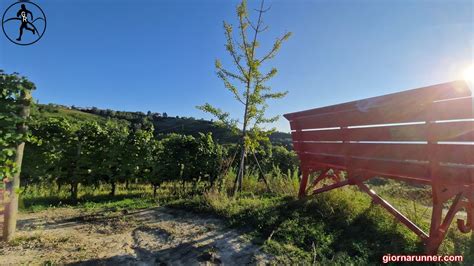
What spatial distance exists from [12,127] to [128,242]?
1.87 metres

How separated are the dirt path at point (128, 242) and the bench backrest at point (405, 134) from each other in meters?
1.77

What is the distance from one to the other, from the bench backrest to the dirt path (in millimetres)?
1766

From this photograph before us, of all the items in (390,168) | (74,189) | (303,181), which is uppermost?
(390,168)

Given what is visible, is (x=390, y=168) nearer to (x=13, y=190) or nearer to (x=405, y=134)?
(x=405, y=134)

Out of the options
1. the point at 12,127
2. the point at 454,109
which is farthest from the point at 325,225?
the point at 12,127

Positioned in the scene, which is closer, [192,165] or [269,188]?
[269,188]

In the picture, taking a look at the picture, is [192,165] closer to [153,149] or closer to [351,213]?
[153,149]

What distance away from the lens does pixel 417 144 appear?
3016mm

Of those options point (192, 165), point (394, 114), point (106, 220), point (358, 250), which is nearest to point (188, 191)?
point (192, 165)

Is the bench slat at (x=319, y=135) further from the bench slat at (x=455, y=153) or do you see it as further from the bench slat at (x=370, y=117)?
the bench slat at (x=455, y=153)

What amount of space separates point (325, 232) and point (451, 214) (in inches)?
56.8

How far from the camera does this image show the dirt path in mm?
3201

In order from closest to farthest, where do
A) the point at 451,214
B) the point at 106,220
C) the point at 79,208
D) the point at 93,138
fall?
the point at 451,214 → the point at 106,220 → the point at 79,208 → the point at 93,138

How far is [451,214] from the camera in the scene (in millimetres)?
2869
